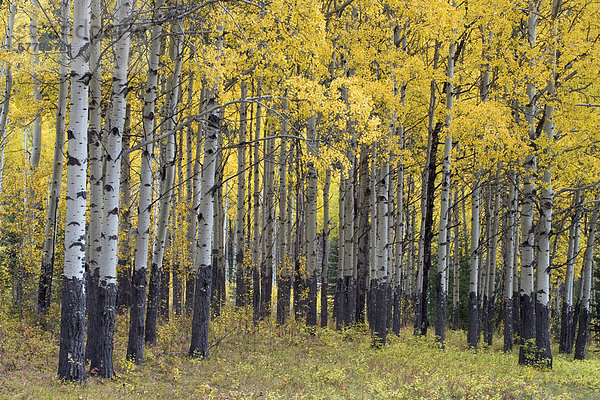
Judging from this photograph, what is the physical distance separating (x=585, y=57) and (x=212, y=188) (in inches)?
340

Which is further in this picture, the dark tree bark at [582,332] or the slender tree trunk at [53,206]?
the dark tree bark at [582,332]

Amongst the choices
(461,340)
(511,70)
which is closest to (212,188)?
(511,70)

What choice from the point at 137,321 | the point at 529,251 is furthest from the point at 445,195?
the point at 137,321

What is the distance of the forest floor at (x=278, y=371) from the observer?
7203 mm

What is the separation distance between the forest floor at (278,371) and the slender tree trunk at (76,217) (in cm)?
39

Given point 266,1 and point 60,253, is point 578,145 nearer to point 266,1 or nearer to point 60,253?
point 266,1

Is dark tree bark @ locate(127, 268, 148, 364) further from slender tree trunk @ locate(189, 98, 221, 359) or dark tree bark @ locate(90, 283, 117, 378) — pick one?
dark tree bark @ locate(90, 283, 117, 378)

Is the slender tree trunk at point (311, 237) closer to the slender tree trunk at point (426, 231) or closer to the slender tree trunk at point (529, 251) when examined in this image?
the slender tree trunk at point (426, 231)

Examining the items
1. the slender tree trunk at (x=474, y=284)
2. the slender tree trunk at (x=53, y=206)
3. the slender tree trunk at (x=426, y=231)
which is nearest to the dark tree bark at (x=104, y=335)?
the slender tree trunk at (x=53, y=206)

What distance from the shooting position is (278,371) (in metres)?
9.33

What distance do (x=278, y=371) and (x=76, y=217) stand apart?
4.70m

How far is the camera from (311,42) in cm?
805

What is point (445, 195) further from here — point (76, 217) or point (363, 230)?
point (76, 217)

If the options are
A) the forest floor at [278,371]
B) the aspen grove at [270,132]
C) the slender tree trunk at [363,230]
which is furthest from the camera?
the slender tree trunk at [363,230]
